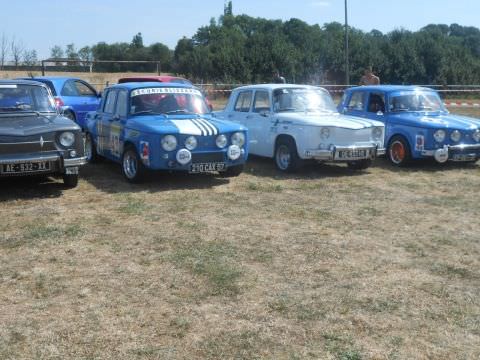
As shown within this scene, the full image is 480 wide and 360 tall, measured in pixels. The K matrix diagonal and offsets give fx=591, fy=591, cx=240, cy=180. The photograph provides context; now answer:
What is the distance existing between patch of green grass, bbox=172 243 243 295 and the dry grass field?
2 centimetres

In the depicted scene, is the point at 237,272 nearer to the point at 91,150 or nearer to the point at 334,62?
the point at 91,150

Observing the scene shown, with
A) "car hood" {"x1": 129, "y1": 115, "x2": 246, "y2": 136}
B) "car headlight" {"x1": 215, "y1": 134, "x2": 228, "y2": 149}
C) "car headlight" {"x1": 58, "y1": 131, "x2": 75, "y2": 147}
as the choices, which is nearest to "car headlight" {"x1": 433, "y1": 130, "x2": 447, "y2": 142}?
"car hood" {"x1": 129, "y1": 115, "x2": 246, "y2": 136}

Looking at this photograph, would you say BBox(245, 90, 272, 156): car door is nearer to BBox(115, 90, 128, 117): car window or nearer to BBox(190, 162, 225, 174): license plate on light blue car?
BBox(190, 162, 225, 174): license plate on light blue car

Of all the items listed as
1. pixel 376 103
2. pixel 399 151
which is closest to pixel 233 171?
pixel 399 151

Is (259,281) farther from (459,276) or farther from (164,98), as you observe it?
(164,98)

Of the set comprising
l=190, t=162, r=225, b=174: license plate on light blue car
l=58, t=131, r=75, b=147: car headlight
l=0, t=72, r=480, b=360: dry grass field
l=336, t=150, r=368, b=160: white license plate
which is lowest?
l=0, t=72, r=480, b=360: dry grass field

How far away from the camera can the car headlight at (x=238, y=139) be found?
879 centimetres

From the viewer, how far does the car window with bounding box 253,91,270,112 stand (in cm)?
1058

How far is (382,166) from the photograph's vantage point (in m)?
10.9

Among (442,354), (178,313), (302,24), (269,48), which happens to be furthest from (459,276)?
(302,24)

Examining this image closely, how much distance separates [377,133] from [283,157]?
163 centimetres

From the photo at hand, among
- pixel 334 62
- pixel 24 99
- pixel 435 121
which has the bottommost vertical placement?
pixel 435 121

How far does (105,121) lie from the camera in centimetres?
980

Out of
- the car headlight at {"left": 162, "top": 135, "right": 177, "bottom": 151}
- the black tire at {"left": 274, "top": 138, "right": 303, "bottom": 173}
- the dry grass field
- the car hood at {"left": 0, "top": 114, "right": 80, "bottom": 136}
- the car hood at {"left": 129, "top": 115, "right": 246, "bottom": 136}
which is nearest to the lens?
the dry grass field
